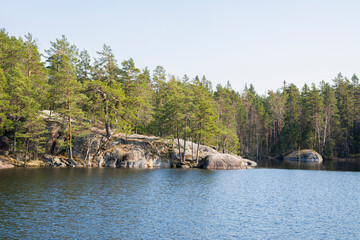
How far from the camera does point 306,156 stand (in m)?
91.1

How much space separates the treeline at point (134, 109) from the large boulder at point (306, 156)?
5.57 m

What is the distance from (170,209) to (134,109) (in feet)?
129

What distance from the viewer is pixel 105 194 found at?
30375 millimetres

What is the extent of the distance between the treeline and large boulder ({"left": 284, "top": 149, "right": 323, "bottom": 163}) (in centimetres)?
557

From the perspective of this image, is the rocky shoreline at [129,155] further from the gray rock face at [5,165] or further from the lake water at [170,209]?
the lake water at [170,209]

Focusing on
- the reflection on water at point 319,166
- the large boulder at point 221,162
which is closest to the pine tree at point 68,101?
the large boulder at point 221,162

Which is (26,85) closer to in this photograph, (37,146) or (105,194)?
(37,146)

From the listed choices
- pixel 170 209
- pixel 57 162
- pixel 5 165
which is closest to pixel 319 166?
pixel 170 209

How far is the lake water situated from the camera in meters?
19.5

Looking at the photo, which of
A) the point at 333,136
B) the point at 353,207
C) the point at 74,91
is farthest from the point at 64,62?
the point at 333,136

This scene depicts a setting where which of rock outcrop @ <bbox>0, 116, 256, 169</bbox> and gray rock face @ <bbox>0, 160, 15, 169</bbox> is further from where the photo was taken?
rock outcrop @ <bbox>0, 116, 256, 169</bbox>

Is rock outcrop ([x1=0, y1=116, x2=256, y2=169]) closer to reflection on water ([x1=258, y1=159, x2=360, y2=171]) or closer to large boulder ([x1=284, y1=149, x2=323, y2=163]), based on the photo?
reflection on water ([x1=258, y1=159, x2=360, y2=171])

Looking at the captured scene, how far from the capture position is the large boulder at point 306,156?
292 ft

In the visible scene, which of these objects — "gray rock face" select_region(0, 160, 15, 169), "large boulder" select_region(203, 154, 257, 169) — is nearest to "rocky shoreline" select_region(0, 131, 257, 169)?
"large boulder" select_region(203, 154, 257, 169)
